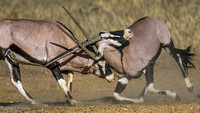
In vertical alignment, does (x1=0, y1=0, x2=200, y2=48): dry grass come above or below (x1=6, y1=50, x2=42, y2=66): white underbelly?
below

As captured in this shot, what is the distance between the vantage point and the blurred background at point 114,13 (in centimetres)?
1568

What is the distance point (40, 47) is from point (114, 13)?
850cm

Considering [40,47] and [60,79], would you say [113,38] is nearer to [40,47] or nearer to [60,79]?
[60,79]

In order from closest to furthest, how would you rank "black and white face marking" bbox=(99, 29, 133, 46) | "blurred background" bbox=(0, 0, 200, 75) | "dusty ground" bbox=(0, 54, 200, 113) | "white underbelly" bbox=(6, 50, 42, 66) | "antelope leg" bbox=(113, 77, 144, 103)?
1. "black and white face marking" bbox=(99, 29, 133, 46)
2. "antelope leg" bbox=(113, 77, 144, 103)
3. "white underbelly" bbox=(6, 50, 42, 66)
4. "dusty ground" bbox=(0, 54, 200, 113)
5. "blurred background" bbox=(0, 0, 200, 75)

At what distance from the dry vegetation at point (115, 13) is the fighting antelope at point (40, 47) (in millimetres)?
6159

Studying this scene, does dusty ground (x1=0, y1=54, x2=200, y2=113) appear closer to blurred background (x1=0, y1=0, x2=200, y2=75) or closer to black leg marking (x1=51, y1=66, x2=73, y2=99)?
black leg marking (x1=51, y1=66, x2=73, y2=99)

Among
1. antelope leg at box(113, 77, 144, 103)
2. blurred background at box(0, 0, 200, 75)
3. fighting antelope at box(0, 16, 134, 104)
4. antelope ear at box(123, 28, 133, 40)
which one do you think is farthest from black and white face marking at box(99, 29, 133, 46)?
blurred background at box(0, 0, 200, 75)

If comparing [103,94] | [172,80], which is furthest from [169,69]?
[103,94]

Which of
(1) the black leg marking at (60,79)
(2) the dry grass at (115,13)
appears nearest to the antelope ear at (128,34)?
(1) the black leg marking at (60,79)

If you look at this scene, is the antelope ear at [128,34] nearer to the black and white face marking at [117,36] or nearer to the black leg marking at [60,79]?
the black and white face marking at [117,36]

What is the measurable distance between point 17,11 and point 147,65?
9846mm

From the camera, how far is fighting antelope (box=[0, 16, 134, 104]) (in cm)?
894

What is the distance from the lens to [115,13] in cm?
1717

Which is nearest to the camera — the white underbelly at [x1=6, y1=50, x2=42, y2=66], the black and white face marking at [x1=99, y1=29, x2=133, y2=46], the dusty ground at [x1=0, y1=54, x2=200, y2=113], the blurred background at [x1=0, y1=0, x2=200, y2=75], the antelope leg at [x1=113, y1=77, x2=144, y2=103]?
the black and white face marking at [x1=99, y1=29, x2=133, y2=46]
